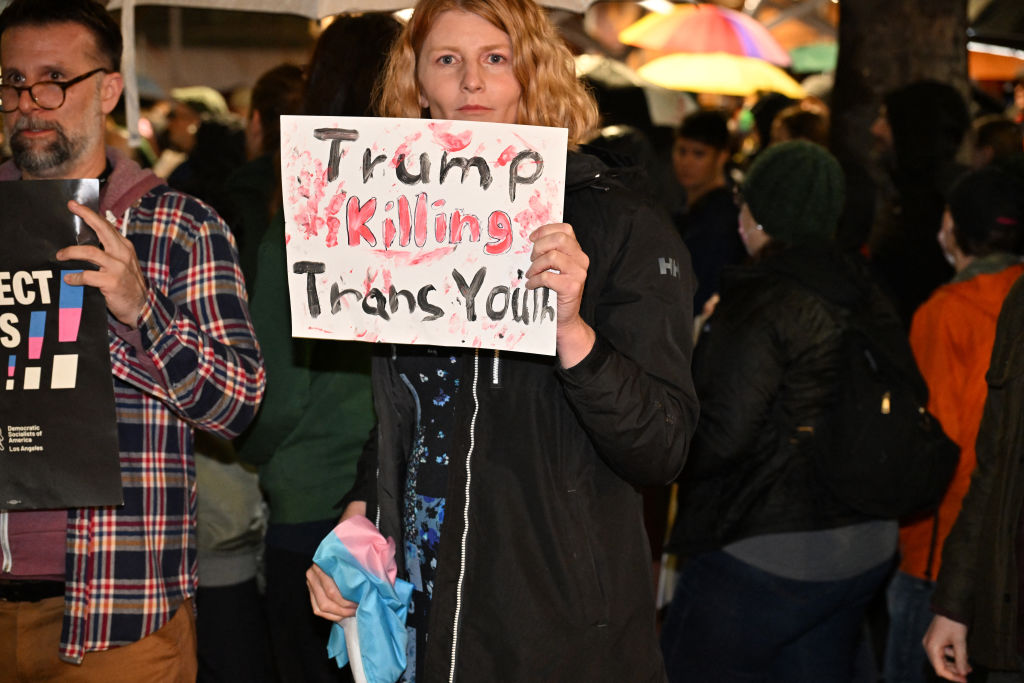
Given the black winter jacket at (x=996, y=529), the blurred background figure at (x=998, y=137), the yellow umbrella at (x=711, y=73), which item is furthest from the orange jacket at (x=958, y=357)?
the yellow umbrella at (x=711, y=73)

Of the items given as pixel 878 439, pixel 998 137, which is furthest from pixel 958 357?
pixel 998 137

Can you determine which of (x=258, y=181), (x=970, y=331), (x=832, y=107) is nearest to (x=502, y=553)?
(x=258, y=181)

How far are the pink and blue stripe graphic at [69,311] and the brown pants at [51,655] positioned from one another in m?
0.68

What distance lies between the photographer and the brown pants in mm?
2799

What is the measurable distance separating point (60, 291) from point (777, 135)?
212 inches

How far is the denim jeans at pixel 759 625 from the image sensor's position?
356 cm

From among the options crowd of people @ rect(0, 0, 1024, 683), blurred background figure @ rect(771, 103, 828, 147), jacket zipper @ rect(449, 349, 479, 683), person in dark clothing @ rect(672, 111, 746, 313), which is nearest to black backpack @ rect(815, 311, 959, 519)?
crowd of people @ rect(0, 0, 1024, 683)

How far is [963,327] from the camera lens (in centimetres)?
406

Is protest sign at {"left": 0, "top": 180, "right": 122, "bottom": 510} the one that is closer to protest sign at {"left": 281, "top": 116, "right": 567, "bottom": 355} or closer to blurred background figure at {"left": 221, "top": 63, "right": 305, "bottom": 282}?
protest sign at {"left": 281, "top": 116, "right": 567, "bottom": 355}

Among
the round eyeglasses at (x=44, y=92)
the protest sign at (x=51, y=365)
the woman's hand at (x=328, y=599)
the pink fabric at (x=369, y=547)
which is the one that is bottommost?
the woman's hand at (x=328, y=599)

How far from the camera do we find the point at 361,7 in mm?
3793

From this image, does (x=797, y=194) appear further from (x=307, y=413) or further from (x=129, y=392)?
(x=129, y=392)

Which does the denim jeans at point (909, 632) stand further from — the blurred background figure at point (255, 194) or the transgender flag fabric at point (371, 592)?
the blurred background figure at point (255, 194)

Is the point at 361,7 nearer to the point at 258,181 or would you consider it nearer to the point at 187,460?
the point at 258,181
